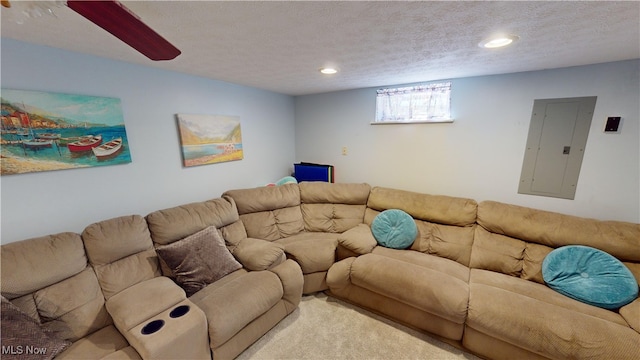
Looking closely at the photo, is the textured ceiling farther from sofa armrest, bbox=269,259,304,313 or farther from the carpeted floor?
the carpeted floor

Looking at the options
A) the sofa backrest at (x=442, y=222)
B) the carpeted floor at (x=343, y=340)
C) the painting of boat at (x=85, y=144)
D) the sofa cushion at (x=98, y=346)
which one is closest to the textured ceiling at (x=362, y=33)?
the painting of boat at (x=85, y=144)

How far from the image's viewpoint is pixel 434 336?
1.83m

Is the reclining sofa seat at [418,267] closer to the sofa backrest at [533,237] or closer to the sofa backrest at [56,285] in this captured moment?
the sofa backrest at [533,237]

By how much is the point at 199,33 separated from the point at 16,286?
Result: 1729mm

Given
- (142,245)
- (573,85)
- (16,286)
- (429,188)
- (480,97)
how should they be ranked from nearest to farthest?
(16,286) → (142,245) → (573,85) → (480,97) → (429,188)

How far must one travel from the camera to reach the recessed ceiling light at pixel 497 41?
4.60 ft

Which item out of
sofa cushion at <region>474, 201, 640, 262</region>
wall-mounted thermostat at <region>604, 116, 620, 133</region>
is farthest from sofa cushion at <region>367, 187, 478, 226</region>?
wall-mounted thermostat at <region>604, 116, 620, 133</region>

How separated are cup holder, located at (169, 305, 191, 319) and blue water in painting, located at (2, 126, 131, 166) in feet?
4.44

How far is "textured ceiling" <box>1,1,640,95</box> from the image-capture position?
108cm

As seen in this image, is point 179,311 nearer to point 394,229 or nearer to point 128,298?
point 128,298

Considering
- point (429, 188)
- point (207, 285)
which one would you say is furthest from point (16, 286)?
point (429, 188)

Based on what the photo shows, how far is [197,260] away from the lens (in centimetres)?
180

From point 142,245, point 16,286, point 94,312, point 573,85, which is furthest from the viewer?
point 573,85

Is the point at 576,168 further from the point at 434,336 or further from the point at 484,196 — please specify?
the point at 434,336
